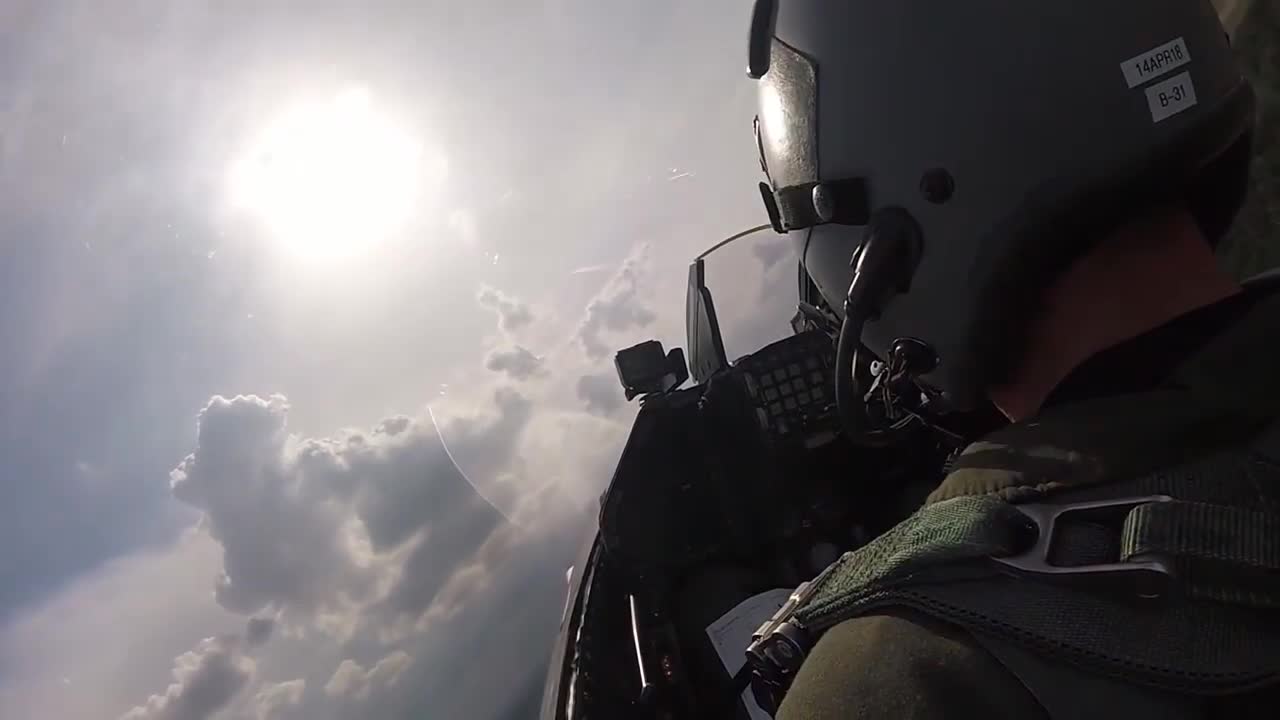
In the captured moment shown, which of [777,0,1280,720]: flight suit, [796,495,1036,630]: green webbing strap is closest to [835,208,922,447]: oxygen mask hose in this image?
[777,0,1280,720]: flight suit

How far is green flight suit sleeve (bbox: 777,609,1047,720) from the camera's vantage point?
2.39ft

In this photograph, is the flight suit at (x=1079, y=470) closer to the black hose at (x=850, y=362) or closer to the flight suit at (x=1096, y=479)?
the flight suit at (x=1096, y=479)

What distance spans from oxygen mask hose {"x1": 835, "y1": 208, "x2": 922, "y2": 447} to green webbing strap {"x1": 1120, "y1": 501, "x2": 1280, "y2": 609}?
616mm

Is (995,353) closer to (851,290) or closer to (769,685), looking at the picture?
(851,290)

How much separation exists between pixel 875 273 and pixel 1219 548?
666 mm

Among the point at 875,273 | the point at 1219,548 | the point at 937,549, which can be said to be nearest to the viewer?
the point at 1219,548

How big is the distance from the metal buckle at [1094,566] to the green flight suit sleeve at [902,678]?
0.11 metres

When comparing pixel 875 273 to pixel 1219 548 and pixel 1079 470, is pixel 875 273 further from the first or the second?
pixel 1219 548

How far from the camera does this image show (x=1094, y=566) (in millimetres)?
754

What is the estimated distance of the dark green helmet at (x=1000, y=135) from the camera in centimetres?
111

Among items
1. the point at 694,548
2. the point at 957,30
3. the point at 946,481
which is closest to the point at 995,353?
the point at 946,481

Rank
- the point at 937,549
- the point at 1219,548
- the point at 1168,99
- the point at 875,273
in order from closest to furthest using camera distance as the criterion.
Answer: the point at 1219,548 → the point at 937,549 → the point at 1168,99 → the point at 875,273

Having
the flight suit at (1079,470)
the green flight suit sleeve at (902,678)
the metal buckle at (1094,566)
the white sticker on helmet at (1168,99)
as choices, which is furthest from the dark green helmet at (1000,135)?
the green flight suit sleeve at (902,678)

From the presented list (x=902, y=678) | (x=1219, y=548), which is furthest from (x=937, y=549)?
(x=1219, y=548)
